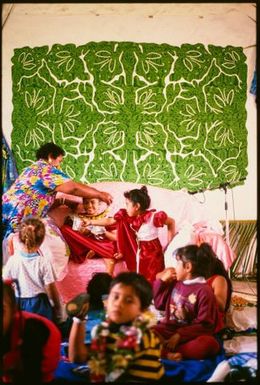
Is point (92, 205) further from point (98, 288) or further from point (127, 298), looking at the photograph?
point (127, 298)

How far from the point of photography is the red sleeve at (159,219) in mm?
3078

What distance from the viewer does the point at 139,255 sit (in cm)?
308

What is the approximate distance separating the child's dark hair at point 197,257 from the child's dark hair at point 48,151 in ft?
2.73

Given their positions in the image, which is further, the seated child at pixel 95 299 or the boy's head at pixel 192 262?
the boy's head at pixel 192 262

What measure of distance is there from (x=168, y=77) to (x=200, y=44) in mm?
249

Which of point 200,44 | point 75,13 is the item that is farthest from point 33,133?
point 200,44

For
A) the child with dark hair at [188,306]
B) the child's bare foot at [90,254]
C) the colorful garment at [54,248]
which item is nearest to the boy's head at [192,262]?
the child with dark hair at [188,306]

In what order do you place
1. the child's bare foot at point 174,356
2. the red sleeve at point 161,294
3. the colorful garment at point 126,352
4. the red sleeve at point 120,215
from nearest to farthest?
the colorful garment at point 126,352
the child's bare foot at point 174,356
the red sleeve at point 161,294
the red sleeve at point 120,215

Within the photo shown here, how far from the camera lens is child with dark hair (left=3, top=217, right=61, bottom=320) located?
9.72ft

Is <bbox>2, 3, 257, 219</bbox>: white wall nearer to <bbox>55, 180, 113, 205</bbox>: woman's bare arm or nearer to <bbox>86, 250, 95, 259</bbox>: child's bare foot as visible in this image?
<bbox>55, 180, 113, 205</bbox>: woman's bare arm

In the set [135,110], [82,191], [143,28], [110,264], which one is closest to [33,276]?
[110,264]

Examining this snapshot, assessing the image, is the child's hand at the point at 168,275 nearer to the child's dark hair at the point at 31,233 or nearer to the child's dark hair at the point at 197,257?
the child's dark hair at the point at 197,257

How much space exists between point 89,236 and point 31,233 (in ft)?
1.01

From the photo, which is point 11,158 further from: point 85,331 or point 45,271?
Answer: point 85,331
